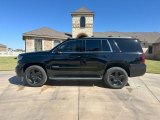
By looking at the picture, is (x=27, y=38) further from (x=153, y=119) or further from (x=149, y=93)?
(x=153, y=119)

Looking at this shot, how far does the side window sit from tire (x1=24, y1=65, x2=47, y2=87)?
1143 millimetres

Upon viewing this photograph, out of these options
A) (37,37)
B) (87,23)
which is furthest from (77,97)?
(87,23)

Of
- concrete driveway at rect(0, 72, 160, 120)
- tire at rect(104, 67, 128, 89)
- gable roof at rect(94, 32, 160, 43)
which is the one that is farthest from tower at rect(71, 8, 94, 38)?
concrete driveway at rect(0, 72, 160, 120)

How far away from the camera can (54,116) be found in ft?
15.2

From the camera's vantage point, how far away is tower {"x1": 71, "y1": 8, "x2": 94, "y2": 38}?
119 feet

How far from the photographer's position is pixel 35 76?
25.0 feet

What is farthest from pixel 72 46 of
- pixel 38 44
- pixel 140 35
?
pixel 140 35

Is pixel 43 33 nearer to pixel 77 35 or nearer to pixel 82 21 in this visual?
pixel 77 35

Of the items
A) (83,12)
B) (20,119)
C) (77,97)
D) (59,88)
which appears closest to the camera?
(20,119)

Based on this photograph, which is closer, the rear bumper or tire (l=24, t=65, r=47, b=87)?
the rear bumper

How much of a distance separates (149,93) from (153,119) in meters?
2.52

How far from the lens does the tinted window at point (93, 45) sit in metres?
7.53

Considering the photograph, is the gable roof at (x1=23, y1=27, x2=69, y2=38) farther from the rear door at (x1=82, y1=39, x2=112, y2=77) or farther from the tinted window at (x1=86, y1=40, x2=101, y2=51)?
the rear door at (x1=82, y1=39, x2=112, y2=77)

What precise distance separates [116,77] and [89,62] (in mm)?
1179
